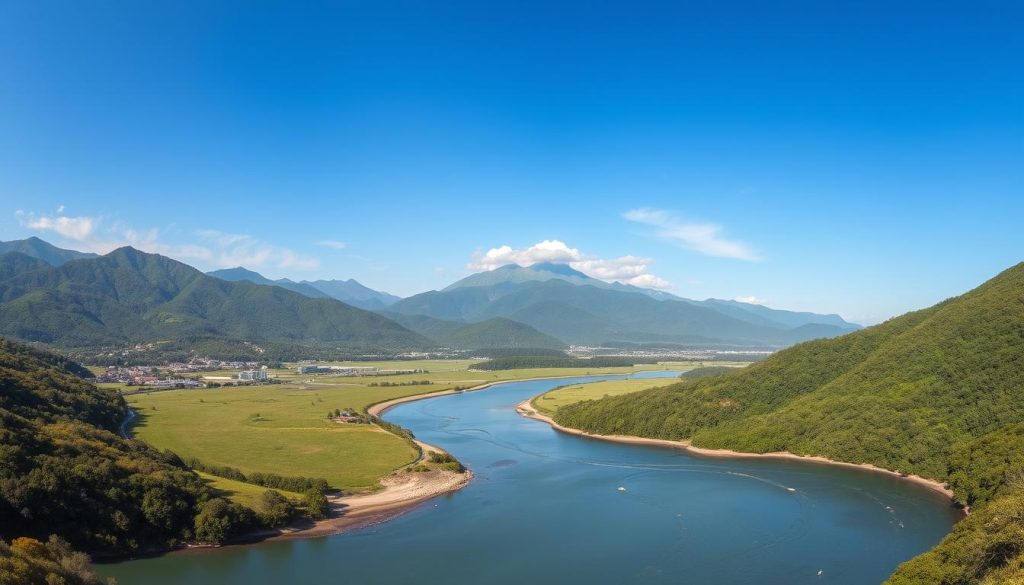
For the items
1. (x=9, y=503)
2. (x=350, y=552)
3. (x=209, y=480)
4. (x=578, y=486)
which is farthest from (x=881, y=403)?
(x=9, y=503)

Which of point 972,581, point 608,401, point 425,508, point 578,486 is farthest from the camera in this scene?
point 608,401

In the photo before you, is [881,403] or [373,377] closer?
[881,403]

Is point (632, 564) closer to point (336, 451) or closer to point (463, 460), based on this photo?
point (463, 460)

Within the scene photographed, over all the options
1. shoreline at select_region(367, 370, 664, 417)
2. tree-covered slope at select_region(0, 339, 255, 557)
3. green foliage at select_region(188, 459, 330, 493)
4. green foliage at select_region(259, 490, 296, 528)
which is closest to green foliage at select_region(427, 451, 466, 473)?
green foliage at select_region(188, 459, 330, 493)

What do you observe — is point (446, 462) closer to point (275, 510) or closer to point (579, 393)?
point (275, 510)

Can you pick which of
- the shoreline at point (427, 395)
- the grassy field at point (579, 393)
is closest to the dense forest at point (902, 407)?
the grassy field at point (579, 393)

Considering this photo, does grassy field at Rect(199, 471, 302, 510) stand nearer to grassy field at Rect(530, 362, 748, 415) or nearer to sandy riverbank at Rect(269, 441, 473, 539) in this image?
sandy riverbank at Rect(269, 441, 473, 539)
